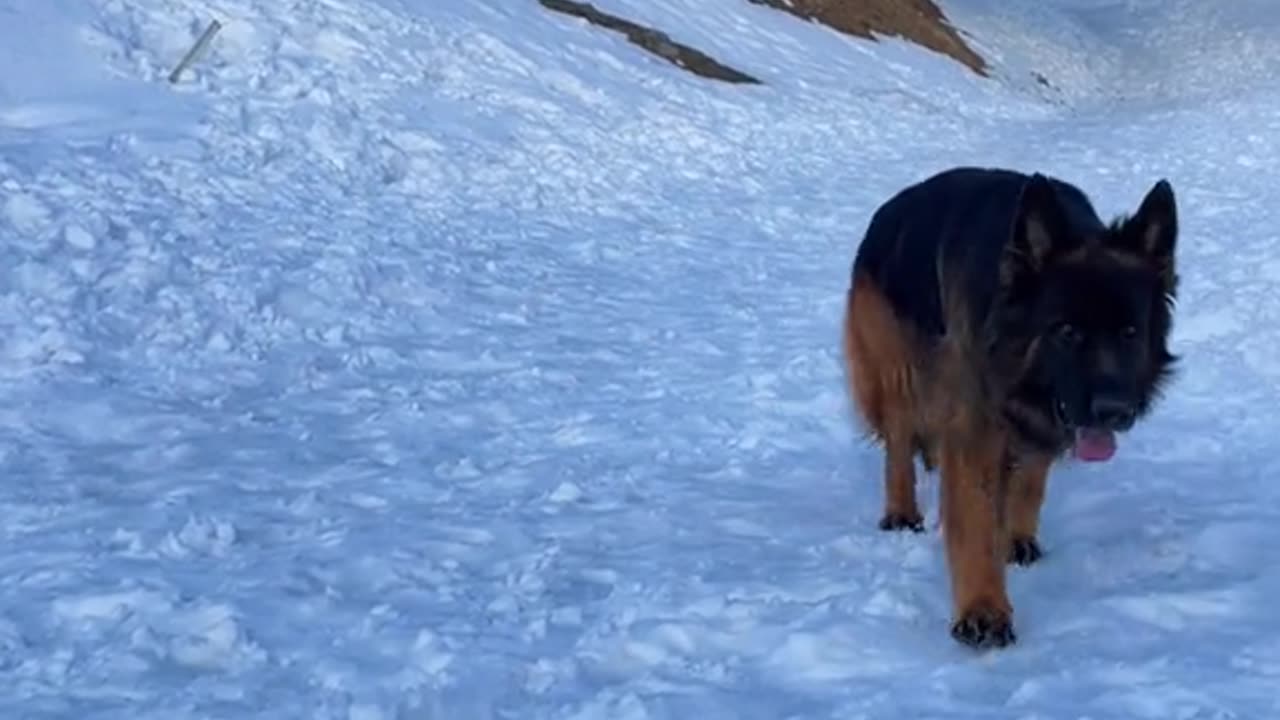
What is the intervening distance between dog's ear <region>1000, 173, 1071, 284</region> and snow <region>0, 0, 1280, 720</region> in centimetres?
124

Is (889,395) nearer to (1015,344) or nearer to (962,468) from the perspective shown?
(962,468)

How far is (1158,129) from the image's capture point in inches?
929

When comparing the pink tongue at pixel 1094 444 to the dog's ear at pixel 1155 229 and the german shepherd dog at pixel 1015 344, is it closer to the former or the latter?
the german shepherd dog at pixel 1015 344

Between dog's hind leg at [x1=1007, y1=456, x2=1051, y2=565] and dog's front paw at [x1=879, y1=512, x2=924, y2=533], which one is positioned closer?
dog's hind leg at [x1=1007, y1=456, x2=1051, y2=565]

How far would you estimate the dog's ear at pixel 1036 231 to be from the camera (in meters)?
4.74

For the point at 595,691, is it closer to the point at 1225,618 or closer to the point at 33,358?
the point at 1225,618

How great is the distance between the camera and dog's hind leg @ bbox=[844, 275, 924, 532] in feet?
20.8

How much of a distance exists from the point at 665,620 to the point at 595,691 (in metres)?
0.58

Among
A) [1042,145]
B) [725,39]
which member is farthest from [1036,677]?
[725,39]

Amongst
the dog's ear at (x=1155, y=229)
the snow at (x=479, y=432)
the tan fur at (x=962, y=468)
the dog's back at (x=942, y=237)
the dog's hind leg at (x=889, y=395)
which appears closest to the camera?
the dog's ear at (x=1155, y=229)

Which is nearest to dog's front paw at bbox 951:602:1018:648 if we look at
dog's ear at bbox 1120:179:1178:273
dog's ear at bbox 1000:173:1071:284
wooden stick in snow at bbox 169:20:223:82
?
dog's ear at bbox 1000:173:1071:284

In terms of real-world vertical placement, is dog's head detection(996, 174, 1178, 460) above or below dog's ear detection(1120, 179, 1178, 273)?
below

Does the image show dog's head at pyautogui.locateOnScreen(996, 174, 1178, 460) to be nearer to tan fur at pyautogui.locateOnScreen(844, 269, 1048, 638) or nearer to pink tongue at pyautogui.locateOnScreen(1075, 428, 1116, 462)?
pink tongue at pyautogui.locateOnScreen(1075, 428, 1116, 462)

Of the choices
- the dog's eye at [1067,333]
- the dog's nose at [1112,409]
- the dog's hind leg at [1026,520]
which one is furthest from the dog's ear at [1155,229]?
the dog's hind leg at [1026,520]
